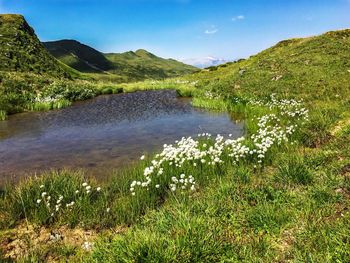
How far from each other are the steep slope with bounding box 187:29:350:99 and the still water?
22.6ft

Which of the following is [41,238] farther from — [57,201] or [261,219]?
[261,219]

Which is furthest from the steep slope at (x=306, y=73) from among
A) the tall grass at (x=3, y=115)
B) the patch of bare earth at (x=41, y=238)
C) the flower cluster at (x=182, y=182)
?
the patch of bare earth at (x=41, y=238)

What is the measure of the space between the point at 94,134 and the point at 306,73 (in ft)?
73.5

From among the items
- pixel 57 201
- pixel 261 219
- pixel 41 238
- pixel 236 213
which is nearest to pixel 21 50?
pixel 57 201

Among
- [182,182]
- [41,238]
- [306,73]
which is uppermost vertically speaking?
[306,73]

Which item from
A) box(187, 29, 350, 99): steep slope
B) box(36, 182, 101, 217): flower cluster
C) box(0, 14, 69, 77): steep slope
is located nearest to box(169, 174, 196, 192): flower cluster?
box(36, 182, 101, 217): flower cluster

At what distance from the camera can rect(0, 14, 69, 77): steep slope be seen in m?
52.8

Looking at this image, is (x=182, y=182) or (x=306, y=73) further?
(x=306, y=73)

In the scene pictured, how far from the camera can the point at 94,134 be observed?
20359mm

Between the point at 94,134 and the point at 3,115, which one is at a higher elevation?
the point at 3,115

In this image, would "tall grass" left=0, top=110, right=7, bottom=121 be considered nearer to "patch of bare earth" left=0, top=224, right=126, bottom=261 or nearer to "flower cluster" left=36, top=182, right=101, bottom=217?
"flower cluster" left=36, top=182, right=101, bottom=217

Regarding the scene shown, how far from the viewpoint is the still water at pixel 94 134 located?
47.4 ft

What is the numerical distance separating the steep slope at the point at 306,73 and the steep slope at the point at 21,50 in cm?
3264

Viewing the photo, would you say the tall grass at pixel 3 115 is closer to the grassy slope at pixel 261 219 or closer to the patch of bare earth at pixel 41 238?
the patch of bare earth at pixel 41 238
